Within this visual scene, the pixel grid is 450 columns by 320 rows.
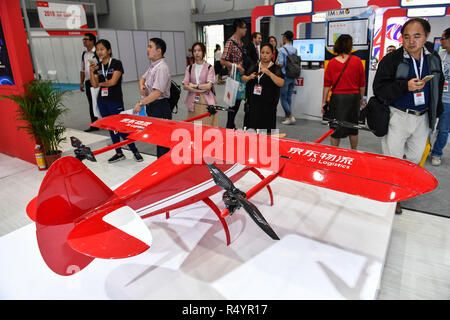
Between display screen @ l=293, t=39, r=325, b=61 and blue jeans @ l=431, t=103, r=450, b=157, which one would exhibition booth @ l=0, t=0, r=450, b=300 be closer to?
blue jeans @ l=431, t=103, r=450, b=157

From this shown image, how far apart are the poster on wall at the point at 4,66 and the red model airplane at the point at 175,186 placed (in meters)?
3.23

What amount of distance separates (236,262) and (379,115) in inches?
85.9

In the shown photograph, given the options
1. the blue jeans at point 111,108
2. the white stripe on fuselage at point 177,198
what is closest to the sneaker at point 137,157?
the blue jeans at point 111,108

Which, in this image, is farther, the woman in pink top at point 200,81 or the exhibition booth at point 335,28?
the exhibition booth at point 335,28

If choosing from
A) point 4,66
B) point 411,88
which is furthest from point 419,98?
point 4,66

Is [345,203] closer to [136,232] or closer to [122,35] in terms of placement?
[136,232]

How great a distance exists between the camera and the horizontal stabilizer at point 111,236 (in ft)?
6.27

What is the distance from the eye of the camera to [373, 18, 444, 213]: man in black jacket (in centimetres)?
310

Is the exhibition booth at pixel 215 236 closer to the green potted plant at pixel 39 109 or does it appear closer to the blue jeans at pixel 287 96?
the green potted plant at pixel 39 109

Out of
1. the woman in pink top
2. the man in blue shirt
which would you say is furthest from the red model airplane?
the man in blue shirt

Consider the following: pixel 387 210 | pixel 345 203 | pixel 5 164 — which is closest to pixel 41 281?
pixel 345 203

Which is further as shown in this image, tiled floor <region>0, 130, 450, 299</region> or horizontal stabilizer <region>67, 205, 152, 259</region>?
tiled floor <region>0, 130, 450, 299</region>

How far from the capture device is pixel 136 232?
204cm

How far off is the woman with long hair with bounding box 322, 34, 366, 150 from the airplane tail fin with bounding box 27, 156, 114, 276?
356 cm
